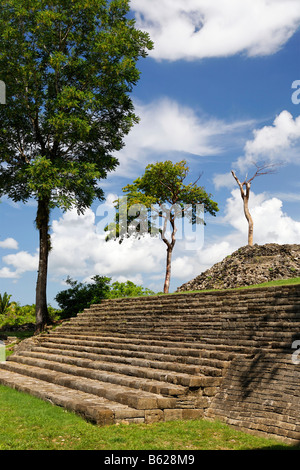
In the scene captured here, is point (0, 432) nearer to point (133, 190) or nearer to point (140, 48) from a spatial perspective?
point (140, 48)

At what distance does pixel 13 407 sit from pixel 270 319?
18.0ft

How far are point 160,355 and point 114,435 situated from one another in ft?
13.0

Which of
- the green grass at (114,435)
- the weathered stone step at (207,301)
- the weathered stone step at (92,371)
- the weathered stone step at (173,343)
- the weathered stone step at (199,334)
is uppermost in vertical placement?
the weathered stone step at (207,301)

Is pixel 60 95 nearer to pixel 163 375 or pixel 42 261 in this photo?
pixel 42 261

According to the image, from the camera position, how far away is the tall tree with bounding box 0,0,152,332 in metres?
17.5

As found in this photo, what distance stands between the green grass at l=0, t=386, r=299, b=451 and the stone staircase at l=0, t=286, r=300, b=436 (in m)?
0.34

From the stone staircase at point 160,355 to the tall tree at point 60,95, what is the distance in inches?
242

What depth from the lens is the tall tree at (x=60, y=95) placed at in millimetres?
17500

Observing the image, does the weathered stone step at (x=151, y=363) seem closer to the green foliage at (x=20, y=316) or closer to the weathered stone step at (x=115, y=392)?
the weathered stone step at (x=115, y=392)

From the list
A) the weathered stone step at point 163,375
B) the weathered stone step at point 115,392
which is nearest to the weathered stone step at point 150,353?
the weathered stone step at point 163,375

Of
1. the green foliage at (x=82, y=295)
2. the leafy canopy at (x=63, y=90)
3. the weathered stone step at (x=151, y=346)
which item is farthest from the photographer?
the green foliage at (x=82, y=295)

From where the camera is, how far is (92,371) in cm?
1030

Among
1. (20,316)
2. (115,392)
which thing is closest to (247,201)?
(20,316)

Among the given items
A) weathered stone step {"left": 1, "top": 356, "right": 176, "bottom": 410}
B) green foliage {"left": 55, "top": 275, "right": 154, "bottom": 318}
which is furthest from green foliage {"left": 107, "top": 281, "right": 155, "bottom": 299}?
weathered stone step {"left": 1, "top": 356, "right": 176, "bottom": 410}
